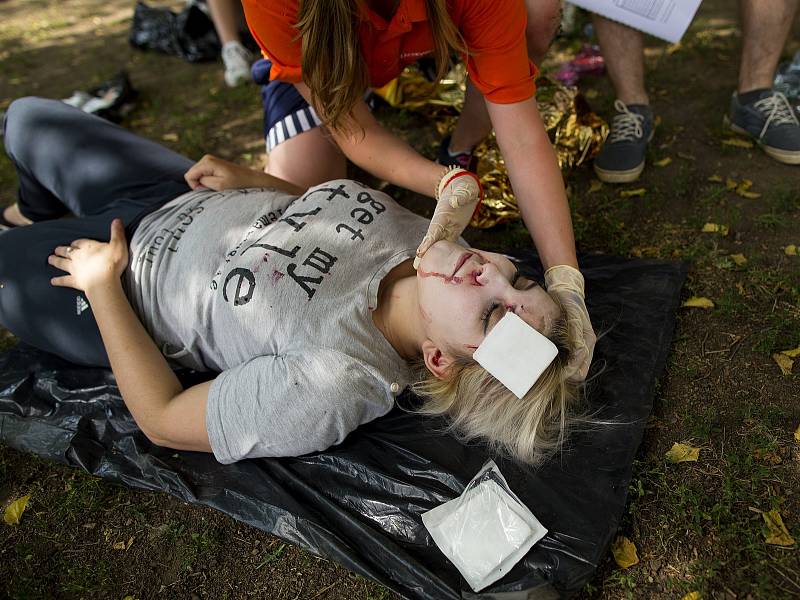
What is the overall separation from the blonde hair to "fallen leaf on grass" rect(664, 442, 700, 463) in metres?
0.36

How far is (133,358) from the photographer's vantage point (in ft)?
7.30

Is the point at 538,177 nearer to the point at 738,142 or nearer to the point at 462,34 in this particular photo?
the point at 462,34

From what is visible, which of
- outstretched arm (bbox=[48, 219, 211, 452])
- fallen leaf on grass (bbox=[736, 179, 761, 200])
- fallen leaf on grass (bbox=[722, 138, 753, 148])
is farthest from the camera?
fallen leaf on grass (bbox=[722, 138, 753, 148])

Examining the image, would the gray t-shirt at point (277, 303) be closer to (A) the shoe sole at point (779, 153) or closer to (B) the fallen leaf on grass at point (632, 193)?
(B) the fallen leaf on grass at point (632, 193)

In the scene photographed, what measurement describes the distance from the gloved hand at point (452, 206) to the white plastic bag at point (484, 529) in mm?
823

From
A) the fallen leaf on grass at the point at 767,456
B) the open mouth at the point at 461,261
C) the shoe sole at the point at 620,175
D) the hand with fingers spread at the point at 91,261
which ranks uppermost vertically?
the open mouth at the point at 461,261

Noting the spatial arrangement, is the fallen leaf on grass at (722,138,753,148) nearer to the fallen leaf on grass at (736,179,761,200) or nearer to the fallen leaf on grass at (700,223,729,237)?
the fallen leaf on grass at (736,179,761,200)

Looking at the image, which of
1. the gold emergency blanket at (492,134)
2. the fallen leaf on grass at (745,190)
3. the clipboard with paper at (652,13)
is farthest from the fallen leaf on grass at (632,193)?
the clipboard with paper at (652,13)

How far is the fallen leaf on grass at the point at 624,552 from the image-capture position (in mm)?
1950

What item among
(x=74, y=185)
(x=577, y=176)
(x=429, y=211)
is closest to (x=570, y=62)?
(x=577, y=176)

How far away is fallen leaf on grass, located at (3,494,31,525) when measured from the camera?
7.75 ft

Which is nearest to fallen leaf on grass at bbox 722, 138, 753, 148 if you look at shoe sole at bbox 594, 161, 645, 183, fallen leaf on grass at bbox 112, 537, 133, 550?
shoe sole at bbox 594, 161, 645, 183

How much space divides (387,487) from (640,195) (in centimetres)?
220

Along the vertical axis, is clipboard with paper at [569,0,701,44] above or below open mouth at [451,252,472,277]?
above
